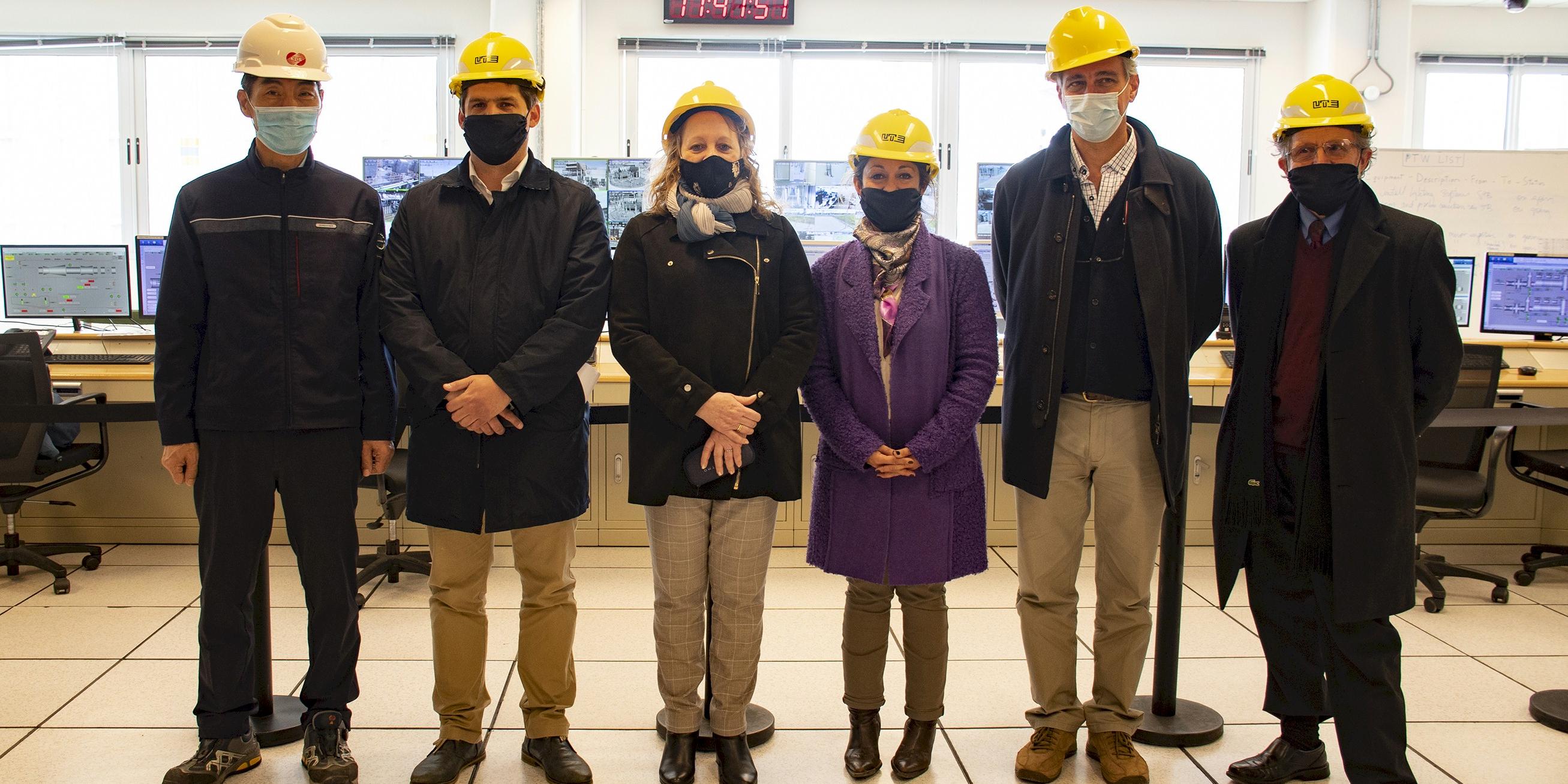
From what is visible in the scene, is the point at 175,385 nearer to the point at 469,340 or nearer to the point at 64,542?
the point at 469,340

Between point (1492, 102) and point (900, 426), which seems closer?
point (900, 426)

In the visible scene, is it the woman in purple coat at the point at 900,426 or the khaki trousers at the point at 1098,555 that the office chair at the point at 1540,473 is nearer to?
the khaki trousers at the point at 1098,555

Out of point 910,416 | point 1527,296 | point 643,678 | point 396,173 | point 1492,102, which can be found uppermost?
point 1492,102

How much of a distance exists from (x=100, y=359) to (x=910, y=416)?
3.80 metres

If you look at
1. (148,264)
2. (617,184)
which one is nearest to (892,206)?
(617,184)

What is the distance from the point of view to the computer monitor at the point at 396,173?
5656 mm

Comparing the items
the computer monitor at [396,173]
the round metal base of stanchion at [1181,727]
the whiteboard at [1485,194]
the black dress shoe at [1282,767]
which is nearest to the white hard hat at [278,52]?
the round metal base of stanchion at [1181,727]

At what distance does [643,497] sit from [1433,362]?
1.68 m

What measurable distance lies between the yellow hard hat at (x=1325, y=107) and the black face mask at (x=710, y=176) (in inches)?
46.2

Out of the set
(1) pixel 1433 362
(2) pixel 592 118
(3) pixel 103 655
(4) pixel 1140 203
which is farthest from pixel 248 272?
(2) pixel 592 118

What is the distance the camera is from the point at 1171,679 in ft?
8.52

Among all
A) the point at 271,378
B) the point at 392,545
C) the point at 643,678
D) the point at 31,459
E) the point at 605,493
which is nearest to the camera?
the point at 271,378

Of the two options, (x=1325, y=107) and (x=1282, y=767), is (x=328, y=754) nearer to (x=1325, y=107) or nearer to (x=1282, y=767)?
(x=1282, y=767)

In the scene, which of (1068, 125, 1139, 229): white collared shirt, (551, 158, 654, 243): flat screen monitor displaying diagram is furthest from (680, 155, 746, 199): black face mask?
(551, 158, 654, 243): flat screen monitor displaying diagram
